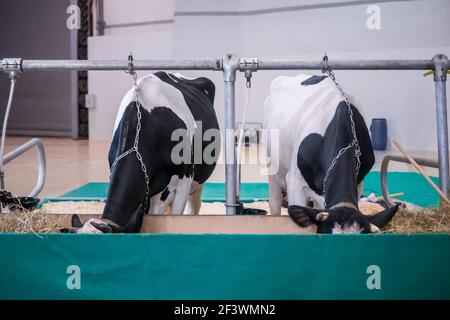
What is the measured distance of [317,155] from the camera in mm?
2938

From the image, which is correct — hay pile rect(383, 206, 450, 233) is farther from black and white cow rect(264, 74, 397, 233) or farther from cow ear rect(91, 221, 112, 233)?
cow ear rect(91, 221, 112, 233)

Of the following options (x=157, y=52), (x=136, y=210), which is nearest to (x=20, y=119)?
(x=157, y=52)

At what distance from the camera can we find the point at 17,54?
15977mm

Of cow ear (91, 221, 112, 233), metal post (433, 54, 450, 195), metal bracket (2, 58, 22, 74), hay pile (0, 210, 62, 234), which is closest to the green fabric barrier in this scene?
cow ear (91, 221, 112, 233)

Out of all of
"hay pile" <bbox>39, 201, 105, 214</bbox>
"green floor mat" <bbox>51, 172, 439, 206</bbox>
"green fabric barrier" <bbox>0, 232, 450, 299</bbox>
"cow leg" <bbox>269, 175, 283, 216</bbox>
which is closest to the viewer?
"green fabric barrier" <bbox>0, 232, 450, 299</bbox>

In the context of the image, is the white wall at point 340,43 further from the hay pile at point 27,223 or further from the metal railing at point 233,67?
the hay pile at point 27,223

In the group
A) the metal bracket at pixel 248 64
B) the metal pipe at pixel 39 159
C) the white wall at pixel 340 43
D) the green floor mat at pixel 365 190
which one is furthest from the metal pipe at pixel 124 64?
the white wall at pixel 340 43

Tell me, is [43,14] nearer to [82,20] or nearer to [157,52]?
[82,20]

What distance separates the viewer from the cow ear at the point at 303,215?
2.09 meters

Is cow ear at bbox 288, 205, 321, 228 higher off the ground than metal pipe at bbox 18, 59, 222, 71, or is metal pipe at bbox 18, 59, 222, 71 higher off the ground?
metal pipe at bbox 18, 59, 222, 71

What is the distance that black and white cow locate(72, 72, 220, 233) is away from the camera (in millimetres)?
2186

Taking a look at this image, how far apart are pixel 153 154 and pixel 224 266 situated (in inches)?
45.1

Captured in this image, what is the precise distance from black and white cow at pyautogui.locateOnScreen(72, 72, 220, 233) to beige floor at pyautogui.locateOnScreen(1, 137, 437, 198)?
326 cm

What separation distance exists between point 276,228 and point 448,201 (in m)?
0.73
